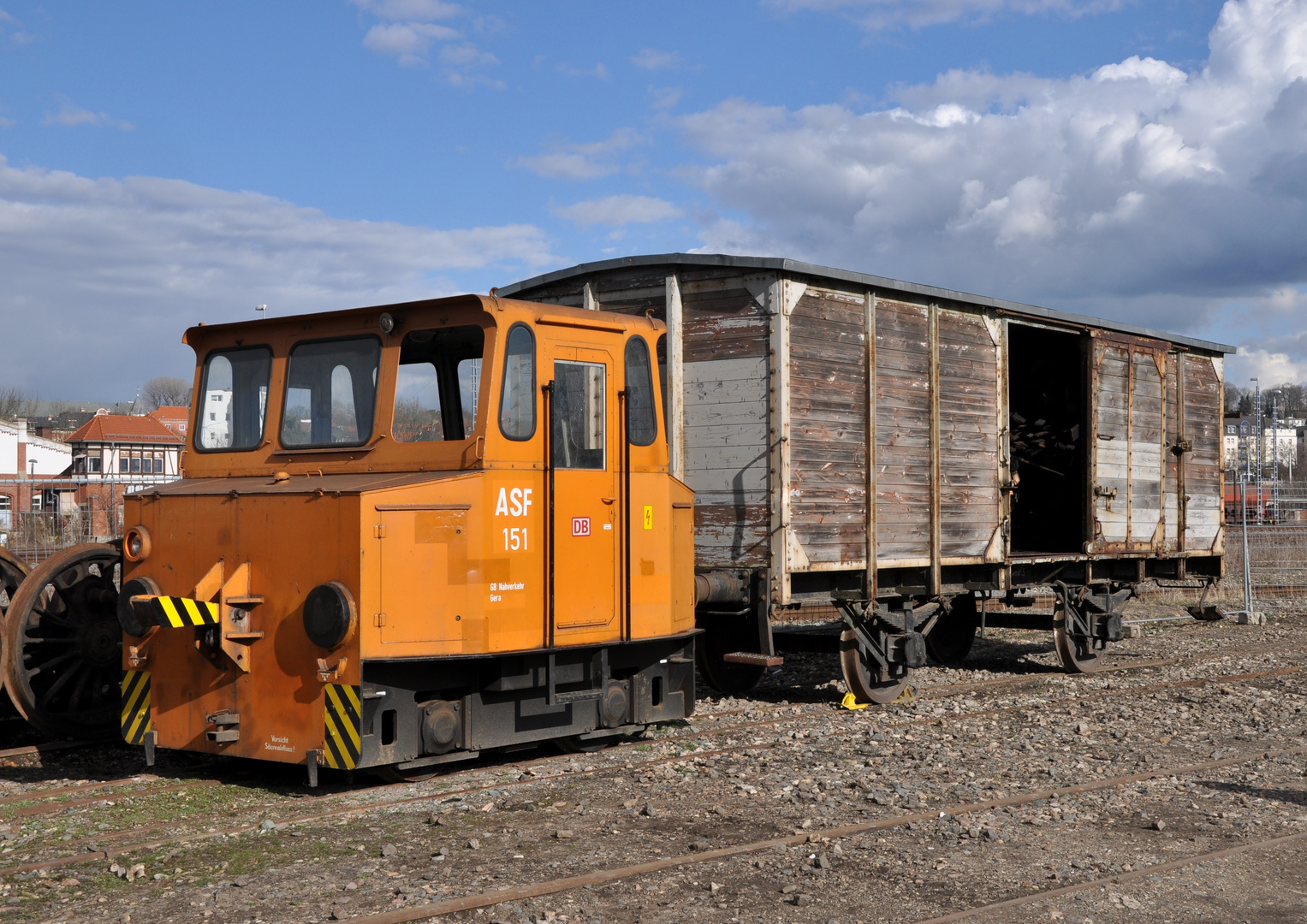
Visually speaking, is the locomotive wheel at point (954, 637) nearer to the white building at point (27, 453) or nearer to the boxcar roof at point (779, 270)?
the boxcar roof at point (779, 270)

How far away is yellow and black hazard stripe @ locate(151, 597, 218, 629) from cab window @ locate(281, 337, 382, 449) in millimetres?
1371

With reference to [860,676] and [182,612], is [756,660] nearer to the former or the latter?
[860,676]

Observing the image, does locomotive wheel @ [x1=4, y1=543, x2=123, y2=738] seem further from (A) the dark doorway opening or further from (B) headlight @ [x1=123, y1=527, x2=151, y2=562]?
(A) the dark doorway opening

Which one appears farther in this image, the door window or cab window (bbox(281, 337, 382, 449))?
the door window

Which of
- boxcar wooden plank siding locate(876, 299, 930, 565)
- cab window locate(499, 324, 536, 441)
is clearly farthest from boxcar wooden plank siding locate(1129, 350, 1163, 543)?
cab window locate(499, 324, 536, 441)

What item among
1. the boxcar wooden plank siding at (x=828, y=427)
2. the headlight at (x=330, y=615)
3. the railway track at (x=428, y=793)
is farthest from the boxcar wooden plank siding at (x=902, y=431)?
the headlight at (x=330, y=615)

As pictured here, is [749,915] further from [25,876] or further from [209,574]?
[209,574]

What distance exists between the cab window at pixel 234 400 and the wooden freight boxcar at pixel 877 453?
337 centimetres

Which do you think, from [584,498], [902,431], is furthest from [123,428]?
[584,498]

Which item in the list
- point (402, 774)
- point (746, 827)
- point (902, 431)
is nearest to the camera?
point (746, 827)

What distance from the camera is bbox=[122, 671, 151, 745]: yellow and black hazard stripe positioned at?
816 centimetres

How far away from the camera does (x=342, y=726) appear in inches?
290

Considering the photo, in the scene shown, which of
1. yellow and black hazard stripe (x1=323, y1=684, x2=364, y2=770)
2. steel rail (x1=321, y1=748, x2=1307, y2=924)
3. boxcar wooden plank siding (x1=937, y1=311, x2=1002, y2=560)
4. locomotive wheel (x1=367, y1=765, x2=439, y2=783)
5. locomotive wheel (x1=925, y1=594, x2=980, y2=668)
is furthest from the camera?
locomotive wheel (x1=925, y1=594, x2=980, y2=668)

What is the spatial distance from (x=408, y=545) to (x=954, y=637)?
9640mm
